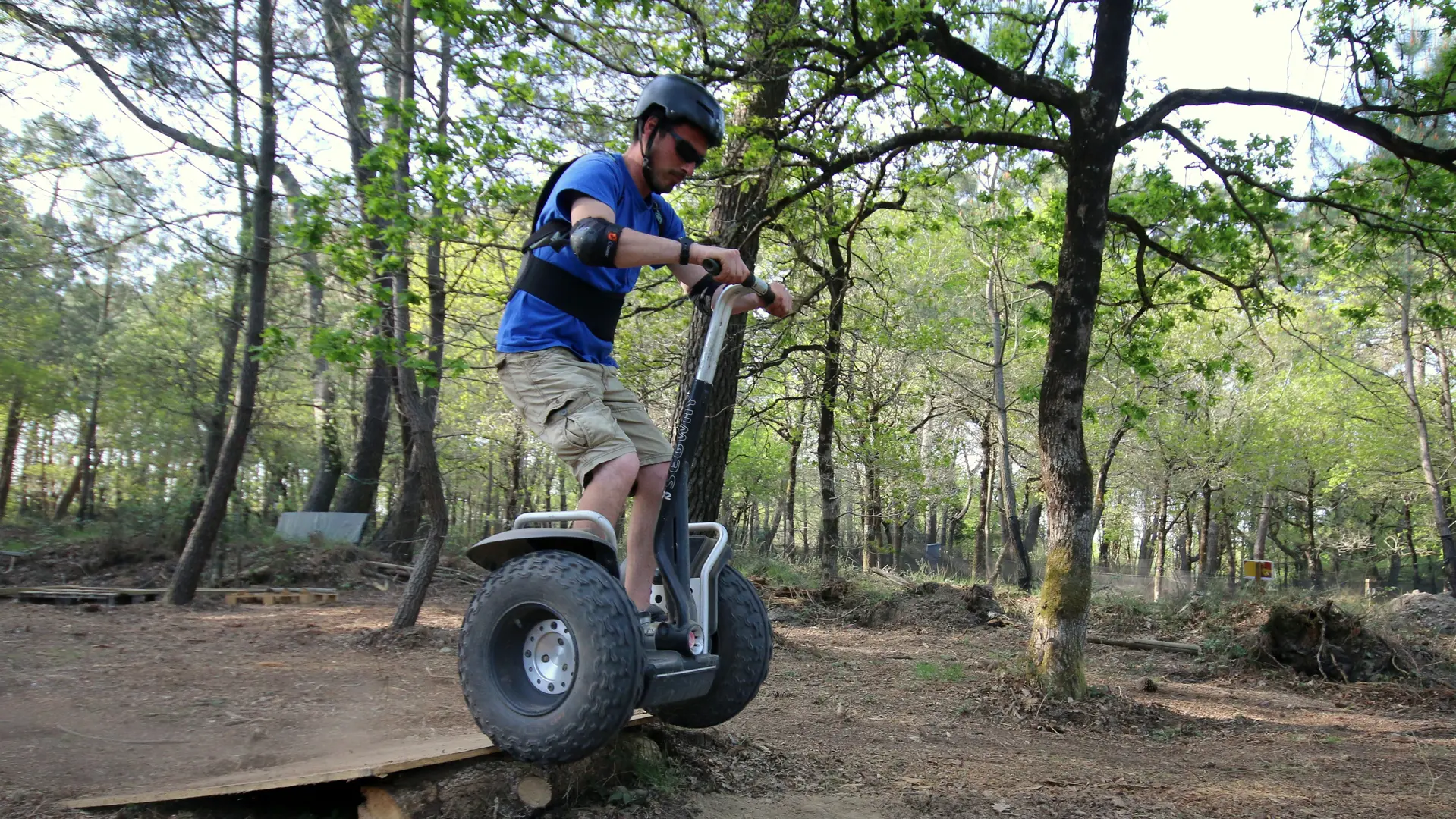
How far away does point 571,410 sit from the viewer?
8.90 ft

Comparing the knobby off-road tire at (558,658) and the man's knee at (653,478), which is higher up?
the man's knee at (653,478)

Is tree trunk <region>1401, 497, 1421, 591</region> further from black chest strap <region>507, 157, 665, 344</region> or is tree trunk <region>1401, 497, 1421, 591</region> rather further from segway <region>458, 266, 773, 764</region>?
black chest strap <region>507, 157, 665, 344</region>

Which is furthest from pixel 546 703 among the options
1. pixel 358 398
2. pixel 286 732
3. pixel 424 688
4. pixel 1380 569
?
pixel 1380 569

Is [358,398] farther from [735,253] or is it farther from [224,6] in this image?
[735,253]

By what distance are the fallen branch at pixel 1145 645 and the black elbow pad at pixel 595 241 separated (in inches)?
409

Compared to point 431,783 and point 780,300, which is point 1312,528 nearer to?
point 780,300

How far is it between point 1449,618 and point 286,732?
14.2 metres

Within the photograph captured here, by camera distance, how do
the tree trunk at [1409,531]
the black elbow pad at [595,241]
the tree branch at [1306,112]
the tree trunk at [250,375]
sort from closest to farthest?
the black elbow pad at [595,241] < the tree branch at [1306,112] < the tree trunk at [250,375] < the tree trunk at [1409,531]

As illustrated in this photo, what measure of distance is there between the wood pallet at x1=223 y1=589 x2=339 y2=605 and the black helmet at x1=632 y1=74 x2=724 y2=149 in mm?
10775

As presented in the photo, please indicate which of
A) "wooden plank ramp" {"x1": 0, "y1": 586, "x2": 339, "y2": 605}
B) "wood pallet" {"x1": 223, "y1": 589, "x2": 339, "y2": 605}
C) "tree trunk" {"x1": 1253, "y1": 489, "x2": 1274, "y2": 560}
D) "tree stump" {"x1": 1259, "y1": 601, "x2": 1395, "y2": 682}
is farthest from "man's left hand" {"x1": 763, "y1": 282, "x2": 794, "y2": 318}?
"tree trunk" {"x1": 1253, "y1": 489, "x2": 1274, "y2": 560}

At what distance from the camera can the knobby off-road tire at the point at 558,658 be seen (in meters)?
2.30

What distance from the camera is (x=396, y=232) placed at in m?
5.68

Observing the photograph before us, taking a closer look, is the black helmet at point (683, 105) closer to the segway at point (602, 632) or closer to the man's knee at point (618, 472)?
the segway at point (602, 632)

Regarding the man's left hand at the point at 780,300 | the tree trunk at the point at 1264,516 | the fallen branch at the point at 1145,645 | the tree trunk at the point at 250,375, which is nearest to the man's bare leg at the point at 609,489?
the man's left hand at the point at 780,300
